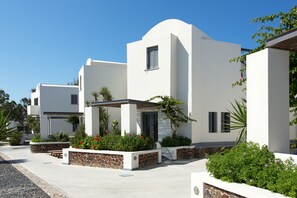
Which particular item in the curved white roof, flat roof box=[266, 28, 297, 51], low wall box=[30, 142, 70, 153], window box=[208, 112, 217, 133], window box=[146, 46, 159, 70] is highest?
the curved white roof

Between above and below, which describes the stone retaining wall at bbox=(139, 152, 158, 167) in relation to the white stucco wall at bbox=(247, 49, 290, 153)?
below

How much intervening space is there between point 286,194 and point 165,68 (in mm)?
13652

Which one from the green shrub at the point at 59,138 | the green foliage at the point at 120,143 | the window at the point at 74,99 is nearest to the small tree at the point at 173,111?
the green foliage at the point at 120,143

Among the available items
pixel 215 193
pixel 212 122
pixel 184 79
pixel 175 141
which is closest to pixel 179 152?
pixel 175 141

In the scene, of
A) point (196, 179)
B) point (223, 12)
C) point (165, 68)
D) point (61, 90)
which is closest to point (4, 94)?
point (61, 90)

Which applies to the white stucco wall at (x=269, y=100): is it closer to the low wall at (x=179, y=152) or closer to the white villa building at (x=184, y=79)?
the low wall at (x=179, y=152)

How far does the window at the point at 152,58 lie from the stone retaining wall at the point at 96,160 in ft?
25.1

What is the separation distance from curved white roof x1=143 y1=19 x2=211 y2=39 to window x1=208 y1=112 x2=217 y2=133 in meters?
5.27

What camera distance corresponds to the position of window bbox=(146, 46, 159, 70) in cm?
1864

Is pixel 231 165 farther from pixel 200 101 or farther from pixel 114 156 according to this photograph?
pixel 200 101

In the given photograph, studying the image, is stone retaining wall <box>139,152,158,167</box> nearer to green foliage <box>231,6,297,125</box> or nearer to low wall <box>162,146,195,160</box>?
low wall <box>162,146,195,160</box>

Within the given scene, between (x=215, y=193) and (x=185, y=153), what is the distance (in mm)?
10303

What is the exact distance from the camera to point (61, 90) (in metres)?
36.3

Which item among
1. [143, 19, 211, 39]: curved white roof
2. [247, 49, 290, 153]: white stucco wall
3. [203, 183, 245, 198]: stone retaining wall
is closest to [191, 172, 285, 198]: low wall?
[203, 183, 245, 198]: stone retaining wall
